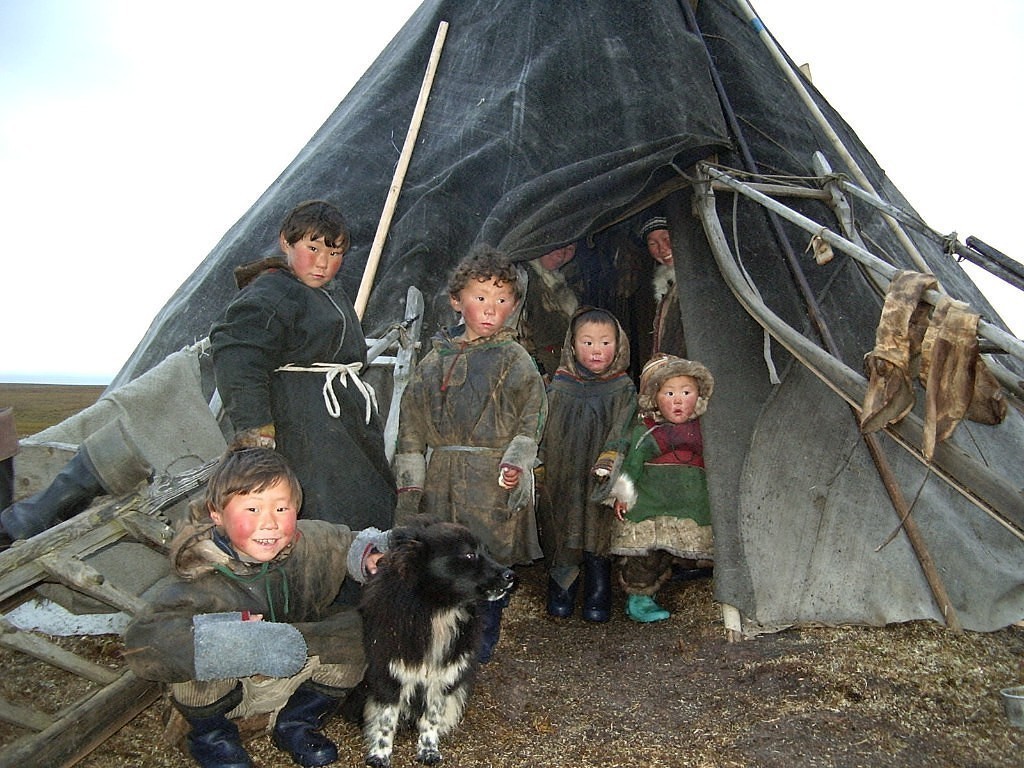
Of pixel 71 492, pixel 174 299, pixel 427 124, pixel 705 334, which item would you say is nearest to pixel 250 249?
pixel 174 299

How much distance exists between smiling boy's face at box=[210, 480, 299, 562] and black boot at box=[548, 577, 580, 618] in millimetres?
1868

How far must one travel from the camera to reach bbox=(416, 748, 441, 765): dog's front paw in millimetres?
2461

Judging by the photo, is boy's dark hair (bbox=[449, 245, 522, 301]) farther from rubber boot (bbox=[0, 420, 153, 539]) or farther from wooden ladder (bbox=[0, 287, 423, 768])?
Result: rubber boot (bbox=[0, 420, 153, 539])

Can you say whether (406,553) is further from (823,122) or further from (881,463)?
(823,122)

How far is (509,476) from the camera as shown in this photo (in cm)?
317

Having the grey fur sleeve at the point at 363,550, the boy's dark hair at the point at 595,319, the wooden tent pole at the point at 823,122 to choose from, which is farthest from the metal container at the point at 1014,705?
the wooden tent pole at the point at 823,122

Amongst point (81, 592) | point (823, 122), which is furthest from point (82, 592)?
point (823, 122)

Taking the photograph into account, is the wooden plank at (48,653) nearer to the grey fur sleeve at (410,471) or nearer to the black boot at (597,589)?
the grey fur sleeve at (410,471)

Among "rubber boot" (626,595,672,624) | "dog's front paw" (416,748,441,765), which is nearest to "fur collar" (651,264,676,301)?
"rubber boot" (626,595,672,624)

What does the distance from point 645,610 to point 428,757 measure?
1551 mm

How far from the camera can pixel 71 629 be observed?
3.35 metres

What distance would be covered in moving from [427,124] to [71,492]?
322 cm

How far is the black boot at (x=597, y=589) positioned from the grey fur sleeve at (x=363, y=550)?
1527 mm

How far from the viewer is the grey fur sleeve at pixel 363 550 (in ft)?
8.41
